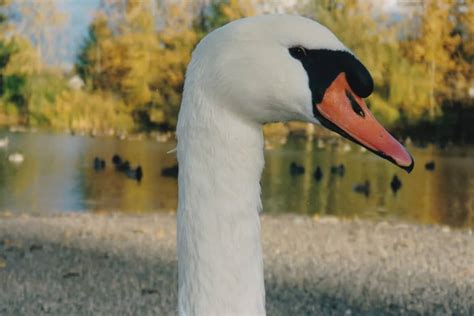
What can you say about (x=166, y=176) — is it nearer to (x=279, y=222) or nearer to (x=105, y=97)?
(x=279, y=222)

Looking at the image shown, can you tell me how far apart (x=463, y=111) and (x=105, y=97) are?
13.9 m

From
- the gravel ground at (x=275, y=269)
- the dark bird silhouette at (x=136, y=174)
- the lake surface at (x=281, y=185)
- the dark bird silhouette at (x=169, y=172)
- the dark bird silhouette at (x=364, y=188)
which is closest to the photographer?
the gravel ground at (x=275, y=269)

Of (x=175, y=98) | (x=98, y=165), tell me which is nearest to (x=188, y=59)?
(x=175, y=98)

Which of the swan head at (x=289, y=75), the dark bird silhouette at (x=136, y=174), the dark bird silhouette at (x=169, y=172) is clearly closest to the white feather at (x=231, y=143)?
the swan head at (x=289, y=75)

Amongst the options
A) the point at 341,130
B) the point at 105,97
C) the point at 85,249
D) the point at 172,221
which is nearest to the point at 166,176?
the point at 172,221

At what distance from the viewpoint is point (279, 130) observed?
3341cm

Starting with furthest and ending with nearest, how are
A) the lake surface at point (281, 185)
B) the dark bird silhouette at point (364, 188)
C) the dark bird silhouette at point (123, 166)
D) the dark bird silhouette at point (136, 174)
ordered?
1. the dark bird silhouette at point (123, 166)
2. the dark bird silhouette at point (136, 174)
3. the dark bird silhouette at point (364, 188)
4. the lake surface at point (281, 185)

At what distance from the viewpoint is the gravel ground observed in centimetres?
582

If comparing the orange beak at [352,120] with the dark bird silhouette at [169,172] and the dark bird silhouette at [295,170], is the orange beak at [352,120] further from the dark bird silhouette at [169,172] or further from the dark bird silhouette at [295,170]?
the dark bird silhouette at [295,170]

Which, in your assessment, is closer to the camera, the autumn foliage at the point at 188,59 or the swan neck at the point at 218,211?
the swan neck at the point at 218,211

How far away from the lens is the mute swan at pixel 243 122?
2004 millimetres

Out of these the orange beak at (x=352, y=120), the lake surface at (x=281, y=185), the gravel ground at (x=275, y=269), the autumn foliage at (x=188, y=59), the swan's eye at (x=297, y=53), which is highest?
the autumn foliage at (x=188, y=59)

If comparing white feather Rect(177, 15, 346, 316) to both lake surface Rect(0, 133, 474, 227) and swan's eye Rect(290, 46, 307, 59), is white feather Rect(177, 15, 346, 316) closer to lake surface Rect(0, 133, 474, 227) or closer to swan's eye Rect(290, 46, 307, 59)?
swan's eye Rect(290, 46, 307, 59)

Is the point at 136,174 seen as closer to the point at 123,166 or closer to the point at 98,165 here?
the point at 123,166
